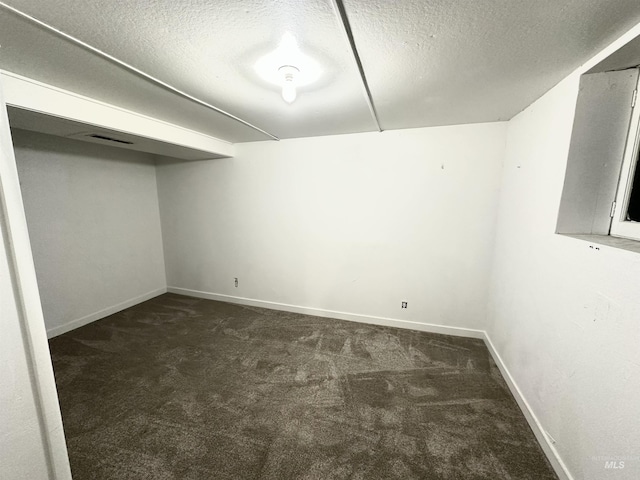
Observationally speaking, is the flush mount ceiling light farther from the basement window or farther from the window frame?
the window frame

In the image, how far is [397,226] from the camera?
2869 millimetres

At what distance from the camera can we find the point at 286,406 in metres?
1.87

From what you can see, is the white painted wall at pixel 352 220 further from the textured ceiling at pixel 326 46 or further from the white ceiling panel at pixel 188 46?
the white ceiling panel at pixel 188 46

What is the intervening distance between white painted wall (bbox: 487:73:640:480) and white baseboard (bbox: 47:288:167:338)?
4.58 m

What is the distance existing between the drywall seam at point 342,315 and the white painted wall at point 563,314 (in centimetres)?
52

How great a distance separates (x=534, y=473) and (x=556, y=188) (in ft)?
5.46

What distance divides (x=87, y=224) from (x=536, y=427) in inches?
189

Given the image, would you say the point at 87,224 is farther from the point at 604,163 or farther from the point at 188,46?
the point at 604,163

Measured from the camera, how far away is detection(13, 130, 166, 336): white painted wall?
8.86 feet

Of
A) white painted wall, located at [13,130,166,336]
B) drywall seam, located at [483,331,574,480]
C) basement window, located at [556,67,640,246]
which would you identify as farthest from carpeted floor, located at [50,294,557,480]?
basement window, located at [556,67,640,246]

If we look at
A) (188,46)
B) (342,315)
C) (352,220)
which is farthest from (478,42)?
(342,315)

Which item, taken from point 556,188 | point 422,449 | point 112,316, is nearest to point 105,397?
point 112,316

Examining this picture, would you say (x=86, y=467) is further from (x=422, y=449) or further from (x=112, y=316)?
(x=112, y=316)

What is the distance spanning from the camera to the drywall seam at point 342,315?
282 centimetres
